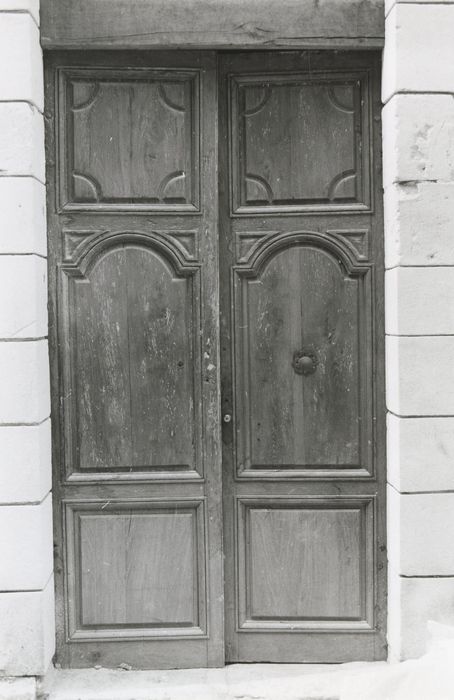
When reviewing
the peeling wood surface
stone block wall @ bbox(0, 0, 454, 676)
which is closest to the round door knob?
stone block wall @ bbox(0, 0, 454, 676)

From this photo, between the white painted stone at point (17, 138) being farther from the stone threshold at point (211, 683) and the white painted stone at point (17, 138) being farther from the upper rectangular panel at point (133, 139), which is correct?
the stone threshold at point (211, 683)

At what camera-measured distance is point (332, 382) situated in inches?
149

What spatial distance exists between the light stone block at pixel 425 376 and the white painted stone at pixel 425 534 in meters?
0.41

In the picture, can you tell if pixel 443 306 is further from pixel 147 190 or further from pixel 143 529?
pixel 143 529

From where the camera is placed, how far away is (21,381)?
3479mm

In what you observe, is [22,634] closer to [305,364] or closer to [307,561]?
[307,561]

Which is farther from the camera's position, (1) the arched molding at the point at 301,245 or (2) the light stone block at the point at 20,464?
(1) the arched molding at the point at 301,245

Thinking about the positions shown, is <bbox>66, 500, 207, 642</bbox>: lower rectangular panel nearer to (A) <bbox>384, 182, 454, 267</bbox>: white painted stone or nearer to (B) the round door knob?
(B) the round door knob

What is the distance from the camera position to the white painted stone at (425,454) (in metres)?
3.53

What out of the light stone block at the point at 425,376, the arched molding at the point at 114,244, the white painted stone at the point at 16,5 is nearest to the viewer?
the white painted stone at the point at 16,5

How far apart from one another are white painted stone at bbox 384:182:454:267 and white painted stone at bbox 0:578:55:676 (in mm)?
2337

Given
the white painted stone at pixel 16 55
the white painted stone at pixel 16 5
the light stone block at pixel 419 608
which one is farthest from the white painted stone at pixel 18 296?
the light stone block at pixel 419 608

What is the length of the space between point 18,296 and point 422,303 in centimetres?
188

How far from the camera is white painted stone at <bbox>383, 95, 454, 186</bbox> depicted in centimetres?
347
